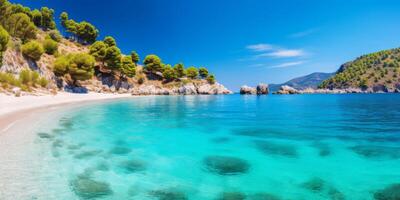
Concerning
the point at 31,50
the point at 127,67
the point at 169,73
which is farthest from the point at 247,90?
the point at 31,50

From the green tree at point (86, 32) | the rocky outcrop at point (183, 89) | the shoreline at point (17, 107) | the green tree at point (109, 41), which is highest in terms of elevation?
Answer: the green tree at point (86, 32)

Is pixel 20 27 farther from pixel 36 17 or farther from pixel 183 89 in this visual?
pixel 183 89

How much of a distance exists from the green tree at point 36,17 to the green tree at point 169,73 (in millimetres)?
49617

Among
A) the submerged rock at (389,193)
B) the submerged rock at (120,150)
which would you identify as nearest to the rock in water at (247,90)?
the submerged rock at (120,150)

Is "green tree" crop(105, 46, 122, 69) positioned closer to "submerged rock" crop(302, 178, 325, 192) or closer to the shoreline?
the shoreline

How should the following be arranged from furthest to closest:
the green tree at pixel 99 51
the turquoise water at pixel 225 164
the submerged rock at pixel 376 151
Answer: the green tree at pixel 99 51, the submerged rock at pixel 376 151, the turquoise water at pixel 225 164

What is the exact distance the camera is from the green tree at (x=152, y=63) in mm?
96875

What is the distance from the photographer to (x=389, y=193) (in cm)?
583

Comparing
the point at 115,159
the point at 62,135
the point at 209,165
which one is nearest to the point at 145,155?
the point at 115,159

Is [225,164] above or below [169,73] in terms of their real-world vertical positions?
below

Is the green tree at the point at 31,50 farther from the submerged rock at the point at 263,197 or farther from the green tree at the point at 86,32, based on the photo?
the submerged rock at the point at 263,197

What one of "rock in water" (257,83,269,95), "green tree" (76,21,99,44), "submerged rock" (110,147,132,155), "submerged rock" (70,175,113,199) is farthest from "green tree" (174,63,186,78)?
"submerged rock" (70,175,113,199)

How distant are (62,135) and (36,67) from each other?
4808 centimetres

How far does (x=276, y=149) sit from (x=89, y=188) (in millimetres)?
7298
